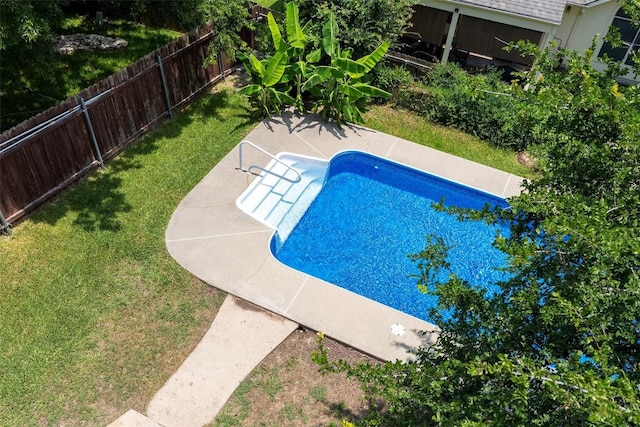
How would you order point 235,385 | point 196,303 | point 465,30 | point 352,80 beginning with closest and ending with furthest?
point 235,385, point 196,303, point 352,80, point 465,30

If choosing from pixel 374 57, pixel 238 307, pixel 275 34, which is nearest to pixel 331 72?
pixel 374 57

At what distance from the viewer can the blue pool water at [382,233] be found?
10914 mm

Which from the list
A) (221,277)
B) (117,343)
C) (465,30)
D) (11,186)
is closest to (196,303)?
(221,277)

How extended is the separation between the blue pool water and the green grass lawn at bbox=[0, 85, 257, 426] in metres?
2.68

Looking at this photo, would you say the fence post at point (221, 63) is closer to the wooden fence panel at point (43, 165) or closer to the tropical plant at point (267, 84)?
the tropical plant at point (267, 84)

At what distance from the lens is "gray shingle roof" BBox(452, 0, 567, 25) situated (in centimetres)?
1612

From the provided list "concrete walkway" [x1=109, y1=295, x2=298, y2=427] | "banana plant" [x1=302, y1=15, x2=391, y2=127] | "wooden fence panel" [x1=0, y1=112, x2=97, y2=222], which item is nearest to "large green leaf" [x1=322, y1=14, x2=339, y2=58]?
"banana plant" [x1=302, y1=15, x2=391, y2=127]

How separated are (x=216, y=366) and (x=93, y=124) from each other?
20.8ft

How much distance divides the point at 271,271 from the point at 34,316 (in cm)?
428

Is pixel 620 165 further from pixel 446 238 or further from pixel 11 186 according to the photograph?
pixel 11 186

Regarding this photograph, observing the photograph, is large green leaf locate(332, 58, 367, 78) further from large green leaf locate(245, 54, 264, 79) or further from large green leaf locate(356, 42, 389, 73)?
large green leaf locate(245, 54, 264, 79)

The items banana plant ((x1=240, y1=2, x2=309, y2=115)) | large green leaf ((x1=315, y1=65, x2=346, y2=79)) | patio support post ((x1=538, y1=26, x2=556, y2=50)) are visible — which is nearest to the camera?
large green leaf ((x1=315, y1=65, x2=346, y2=79))

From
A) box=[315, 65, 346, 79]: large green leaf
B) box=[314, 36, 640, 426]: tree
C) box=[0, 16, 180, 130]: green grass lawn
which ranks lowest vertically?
box=[0, 16, 180, 130]: green grass lawn

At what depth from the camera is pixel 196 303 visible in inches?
365
